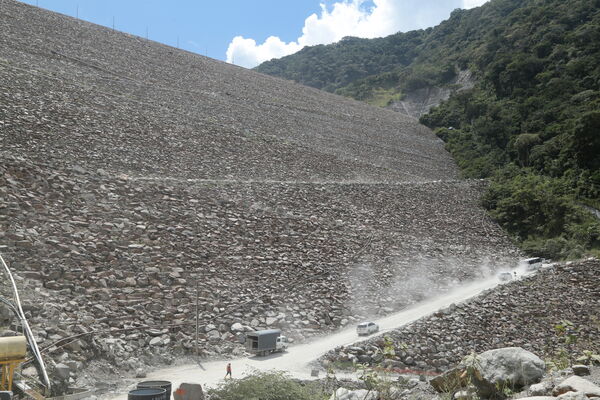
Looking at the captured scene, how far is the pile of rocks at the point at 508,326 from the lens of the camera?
12445 mm

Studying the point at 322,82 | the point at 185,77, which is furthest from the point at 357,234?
the point at 322,82

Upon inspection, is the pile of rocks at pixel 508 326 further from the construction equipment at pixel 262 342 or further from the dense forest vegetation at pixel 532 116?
A: the dense forest vegetation at pixel 532 116

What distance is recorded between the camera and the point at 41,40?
30453 mm

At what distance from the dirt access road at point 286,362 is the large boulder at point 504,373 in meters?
4.11

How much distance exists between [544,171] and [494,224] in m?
7.78

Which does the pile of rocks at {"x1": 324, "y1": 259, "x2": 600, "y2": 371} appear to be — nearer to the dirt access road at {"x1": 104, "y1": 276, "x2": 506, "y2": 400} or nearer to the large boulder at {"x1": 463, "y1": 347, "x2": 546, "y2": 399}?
the dirt access road at {"x1": 104, "y1": 276, "x2": 506, "y2": 400}

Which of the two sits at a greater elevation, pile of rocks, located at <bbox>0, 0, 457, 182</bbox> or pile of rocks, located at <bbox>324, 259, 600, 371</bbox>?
pile of rocks, located at <bbox>0, 0, 457, 182</bbox>

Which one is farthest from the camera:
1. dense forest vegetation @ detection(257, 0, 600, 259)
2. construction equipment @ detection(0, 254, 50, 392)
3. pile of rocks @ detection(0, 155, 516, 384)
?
dense forest vegetation @ detection(257, 0, 600, 259)

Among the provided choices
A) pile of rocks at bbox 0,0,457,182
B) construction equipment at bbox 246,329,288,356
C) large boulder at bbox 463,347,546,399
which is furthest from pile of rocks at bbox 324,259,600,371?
pile of rocks at bbox 0,0,457,182

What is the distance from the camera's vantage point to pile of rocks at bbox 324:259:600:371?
1245 centimetres

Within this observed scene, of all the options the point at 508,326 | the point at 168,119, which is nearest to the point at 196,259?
the point at 508,326

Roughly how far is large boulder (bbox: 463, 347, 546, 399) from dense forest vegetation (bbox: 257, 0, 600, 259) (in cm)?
1772

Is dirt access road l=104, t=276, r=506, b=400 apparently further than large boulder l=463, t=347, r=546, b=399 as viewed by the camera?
Yes

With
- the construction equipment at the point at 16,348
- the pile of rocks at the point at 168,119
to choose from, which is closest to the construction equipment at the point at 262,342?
the construction equipment at the point at 16,348
